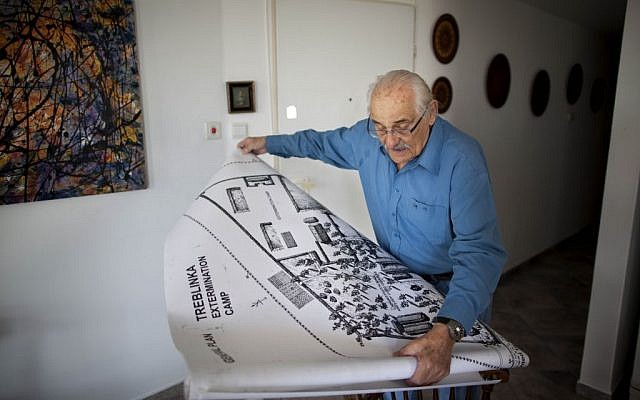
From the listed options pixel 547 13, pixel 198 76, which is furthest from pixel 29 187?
pixel 547 13

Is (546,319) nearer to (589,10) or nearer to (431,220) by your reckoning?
(431,220)

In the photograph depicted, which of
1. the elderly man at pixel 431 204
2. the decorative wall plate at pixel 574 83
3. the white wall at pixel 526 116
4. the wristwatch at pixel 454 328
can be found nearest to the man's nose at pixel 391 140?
the elderly man at pixel 431 204

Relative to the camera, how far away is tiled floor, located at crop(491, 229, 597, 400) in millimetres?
2383

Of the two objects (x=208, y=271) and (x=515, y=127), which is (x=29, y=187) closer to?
(x=208, y=271)

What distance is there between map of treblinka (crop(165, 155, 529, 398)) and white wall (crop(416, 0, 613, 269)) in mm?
1882

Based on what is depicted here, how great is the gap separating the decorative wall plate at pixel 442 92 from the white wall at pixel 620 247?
3.67 feet

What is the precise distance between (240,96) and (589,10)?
3.27 m

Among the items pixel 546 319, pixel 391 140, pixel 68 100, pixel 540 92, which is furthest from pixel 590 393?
pixel 68 100

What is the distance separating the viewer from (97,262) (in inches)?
79.0

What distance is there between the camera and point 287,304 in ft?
3.46

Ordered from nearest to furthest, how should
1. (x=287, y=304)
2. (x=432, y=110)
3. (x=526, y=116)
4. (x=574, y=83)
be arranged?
(x=287, y=304), (x=432, y=110), (x=526, y=116), (x=574, y=83)

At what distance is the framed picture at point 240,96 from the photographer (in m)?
2.22

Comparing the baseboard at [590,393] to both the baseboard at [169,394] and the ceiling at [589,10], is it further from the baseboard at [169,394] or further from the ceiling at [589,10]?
the ceiling at [589,10]

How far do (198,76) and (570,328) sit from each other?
2849 mm
